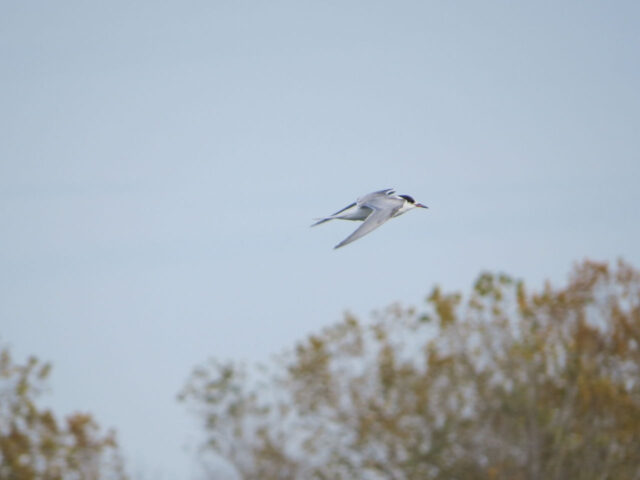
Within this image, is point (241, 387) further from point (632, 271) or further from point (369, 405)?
point (632, 271)

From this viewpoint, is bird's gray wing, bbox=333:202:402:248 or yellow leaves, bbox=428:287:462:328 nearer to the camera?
bird's gray wing, bbox=333:202:402:248

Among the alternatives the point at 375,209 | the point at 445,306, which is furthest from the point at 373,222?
the point at 445,306

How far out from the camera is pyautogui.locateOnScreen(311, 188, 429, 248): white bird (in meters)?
14.2

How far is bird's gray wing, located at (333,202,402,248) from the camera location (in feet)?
42.4

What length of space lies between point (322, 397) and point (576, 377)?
427 cm

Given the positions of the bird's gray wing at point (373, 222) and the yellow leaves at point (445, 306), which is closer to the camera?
the bird's gray wing at point (373, 222)

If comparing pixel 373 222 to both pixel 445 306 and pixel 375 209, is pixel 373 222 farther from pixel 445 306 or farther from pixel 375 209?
pixel 445 306

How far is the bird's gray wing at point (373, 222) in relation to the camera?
12.9 meters

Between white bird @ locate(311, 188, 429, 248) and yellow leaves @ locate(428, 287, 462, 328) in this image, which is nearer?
white bird @ locate(311, 188, 429, 248)

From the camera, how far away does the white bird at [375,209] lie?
14164 millimetres

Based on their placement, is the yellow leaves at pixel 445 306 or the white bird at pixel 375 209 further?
the yellow leaves at pixel 445 306

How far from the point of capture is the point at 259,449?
21906mm

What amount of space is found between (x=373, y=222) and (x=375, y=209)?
48.0 inches

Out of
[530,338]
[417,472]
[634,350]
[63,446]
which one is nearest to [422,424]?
[417,472]
